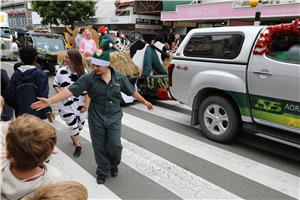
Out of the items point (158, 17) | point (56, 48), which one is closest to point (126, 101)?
point (56, 48)

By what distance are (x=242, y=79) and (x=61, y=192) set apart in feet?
12.7

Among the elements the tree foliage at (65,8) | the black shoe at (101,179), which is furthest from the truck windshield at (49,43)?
the tree foliage at (65,8)

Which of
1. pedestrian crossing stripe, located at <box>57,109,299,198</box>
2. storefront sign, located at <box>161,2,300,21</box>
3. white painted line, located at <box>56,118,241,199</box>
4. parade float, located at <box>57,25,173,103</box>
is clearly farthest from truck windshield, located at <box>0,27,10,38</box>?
white painted line, located at <box>56,118,241,199</box>

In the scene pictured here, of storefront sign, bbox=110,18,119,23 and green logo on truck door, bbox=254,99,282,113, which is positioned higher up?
Result: storefront sign, bbox=110,18,119,23

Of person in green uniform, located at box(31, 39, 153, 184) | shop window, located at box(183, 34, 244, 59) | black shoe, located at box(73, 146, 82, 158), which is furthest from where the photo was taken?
shop window, located at box(183, 34, 244, 59)

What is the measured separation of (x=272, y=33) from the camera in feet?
13.3

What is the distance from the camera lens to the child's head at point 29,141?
4.58 feet

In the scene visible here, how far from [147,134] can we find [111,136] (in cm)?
211

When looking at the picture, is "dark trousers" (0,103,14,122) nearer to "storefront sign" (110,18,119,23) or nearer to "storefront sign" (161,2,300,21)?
"storefront sign" (161,2,300,21)

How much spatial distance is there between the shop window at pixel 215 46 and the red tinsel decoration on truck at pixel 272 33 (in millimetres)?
365

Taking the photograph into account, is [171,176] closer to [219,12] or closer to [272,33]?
[272,33]

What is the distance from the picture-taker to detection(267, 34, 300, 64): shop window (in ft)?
12.8

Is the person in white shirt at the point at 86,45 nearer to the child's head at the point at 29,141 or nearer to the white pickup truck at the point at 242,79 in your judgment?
the white pickup truck at the point at 242,79

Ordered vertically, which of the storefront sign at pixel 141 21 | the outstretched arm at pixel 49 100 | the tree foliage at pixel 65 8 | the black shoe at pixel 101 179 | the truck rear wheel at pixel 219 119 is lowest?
the black shoe at pixel 101 179
